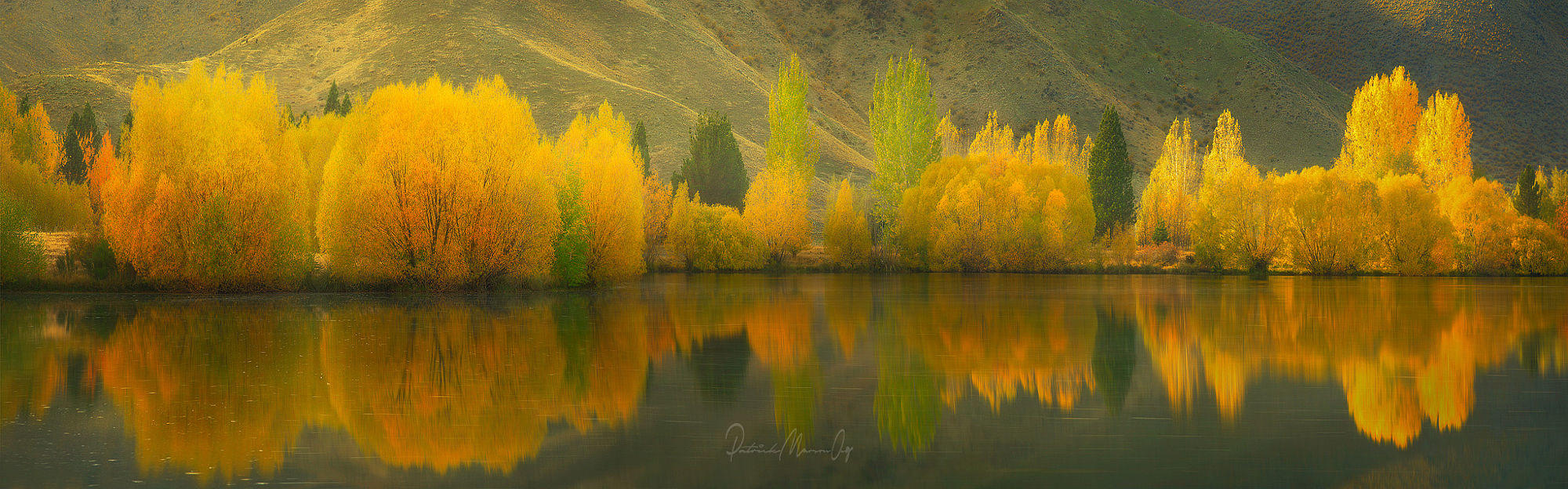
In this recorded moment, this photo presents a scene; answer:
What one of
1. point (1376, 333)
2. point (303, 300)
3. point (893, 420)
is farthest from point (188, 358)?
point (1376, 333)

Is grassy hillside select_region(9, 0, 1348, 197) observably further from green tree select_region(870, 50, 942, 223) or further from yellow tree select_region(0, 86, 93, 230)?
yellow tree select_region(0, 86, 93, 230)

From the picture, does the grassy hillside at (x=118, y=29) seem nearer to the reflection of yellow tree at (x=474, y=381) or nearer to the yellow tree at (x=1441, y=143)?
the yellow tree at (x=1441, y=143)

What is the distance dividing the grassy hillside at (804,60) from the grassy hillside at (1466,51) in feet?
38.5

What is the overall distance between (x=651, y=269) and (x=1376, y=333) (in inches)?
1909

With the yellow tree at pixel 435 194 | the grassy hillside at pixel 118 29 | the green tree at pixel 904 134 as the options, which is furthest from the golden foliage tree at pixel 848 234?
the grassy hillside at pixel 118 29

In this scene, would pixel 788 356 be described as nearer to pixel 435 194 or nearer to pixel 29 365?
pixel 29 365

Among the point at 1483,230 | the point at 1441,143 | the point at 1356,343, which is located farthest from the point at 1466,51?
the point at 1356,343

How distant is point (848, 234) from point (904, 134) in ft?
34.3

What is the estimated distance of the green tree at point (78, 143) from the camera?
82625 millimetres

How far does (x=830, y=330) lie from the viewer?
27.7m

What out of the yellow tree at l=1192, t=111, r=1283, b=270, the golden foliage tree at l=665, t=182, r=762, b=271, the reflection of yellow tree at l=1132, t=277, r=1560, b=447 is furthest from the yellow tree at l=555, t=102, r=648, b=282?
the yellow tree at l=1192, t=111, r=1283, b=270

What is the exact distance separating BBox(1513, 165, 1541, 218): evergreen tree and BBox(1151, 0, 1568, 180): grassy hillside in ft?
244

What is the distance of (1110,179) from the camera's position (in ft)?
242

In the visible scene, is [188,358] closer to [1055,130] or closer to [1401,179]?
[1401,179]
